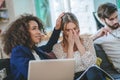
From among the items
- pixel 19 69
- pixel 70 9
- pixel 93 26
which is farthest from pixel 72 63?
pixel 70 9

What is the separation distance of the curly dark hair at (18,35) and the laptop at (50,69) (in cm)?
46

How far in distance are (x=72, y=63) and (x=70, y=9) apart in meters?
3.07

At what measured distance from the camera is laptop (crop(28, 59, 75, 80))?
1375mm

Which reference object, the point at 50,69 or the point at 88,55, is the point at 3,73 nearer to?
the point at 50,69

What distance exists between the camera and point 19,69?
5.46ft

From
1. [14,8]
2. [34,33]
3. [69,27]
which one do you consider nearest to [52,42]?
[69,27]

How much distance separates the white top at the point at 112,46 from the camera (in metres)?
2.30

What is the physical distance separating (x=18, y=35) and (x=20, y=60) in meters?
0.28

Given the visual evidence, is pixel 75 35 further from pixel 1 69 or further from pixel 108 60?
pixel 1 69

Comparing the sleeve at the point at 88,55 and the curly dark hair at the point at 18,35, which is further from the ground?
the curly dark hair at the point at 18,35

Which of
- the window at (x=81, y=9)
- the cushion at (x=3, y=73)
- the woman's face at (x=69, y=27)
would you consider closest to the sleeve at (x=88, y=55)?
the woman's face at (x=69, y=27)

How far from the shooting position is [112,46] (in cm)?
232

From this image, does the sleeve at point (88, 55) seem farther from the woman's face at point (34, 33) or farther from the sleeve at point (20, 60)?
the sleeve at point (20, 60)

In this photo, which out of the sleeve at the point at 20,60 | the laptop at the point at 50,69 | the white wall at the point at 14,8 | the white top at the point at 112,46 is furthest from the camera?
the white wall at the point at 14,8
